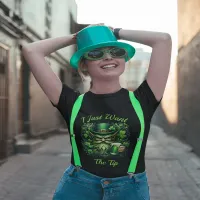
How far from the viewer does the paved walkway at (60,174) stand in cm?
496

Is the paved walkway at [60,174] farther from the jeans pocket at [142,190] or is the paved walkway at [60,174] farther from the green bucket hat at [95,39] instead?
the green bucket hat at [95,39]

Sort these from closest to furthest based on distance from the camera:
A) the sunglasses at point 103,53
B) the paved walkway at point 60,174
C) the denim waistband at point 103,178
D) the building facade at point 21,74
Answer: the denim waistband at point 103,178
the sunglasses at point 103,53
the paved walkway at point 60,174
the building facade at point 21,74

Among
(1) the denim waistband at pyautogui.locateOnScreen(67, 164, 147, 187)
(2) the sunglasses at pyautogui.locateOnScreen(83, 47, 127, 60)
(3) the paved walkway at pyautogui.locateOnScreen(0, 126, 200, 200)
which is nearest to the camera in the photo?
(1) the denim waistband at pyautogui.locateOnScreen(67, 164, 147, 187)

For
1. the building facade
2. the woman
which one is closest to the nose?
the woman

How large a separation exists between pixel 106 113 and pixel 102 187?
0.42 metres

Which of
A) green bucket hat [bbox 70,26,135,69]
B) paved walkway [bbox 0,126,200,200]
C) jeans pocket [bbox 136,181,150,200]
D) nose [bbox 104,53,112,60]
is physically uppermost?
green bucket hat [bbox 70,26,135,69]

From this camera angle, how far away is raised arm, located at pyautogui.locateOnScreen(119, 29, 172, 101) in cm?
190

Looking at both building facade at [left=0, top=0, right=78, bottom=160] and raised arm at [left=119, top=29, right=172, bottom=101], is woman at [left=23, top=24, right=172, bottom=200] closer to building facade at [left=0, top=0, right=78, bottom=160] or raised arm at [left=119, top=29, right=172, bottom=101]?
raised arm at [left=119, top=29, right=172, bottom=101]

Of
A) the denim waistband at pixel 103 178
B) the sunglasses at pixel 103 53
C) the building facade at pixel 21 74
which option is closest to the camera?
the denim waistband at pixel 103 178

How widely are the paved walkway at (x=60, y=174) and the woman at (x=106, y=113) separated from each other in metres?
3.18

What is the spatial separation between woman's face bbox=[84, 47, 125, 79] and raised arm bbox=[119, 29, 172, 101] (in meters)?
0.17

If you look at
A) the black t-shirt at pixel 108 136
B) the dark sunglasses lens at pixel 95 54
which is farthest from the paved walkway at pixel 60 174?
the dark sunglasses lens at pixel 95 54

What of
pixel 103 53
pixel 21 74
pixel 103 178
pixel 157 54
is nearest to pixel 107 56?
pixel 103 53

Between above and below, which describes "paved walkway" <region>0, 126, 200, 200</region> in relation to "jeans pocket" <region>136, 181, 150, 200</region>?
below
